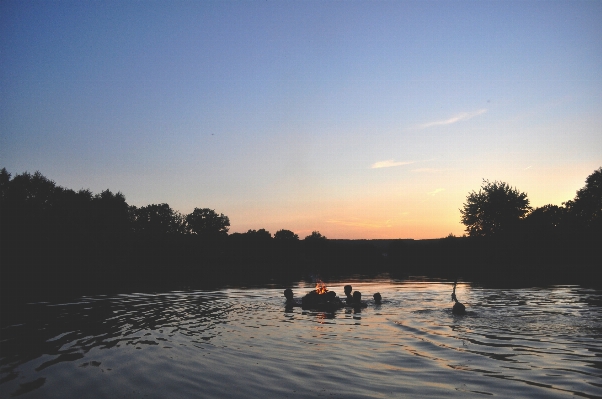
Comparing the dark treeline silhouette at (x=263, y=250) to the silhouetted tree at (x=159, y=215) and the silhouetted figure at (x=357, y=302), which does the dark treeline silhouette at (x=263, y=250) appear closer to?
the silhouetted figure at (x=357, y=302)

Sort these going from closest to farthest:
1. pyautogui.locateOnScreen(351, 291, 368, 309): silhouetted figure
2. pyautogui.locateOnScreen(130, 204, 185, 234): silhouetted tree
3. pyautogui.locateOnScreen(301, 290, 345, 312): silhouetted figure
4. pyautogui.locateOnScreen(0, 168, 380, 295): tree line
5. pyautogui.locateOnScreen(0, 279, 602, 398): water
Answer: pyautogui.locateOnScreen(0, 279, 602, 398): water
pyautogui.locateOnScreen(301, 290, 345, 312): silhouetted figure
pyautogui.locateOnScreen(351, 291, 368, 309): silhouetted figure
pyautogui.locateOnScreen(0, 168, 380, 295): tree line
pyautogui.locateOnScreen(130, 204, 185, 234): silhouetted tree

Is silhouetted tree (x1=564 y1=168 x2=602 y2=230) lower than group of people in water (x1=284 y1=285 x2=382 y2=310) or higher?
higher

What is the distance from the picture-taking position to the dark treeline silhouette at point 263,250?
2913 inches

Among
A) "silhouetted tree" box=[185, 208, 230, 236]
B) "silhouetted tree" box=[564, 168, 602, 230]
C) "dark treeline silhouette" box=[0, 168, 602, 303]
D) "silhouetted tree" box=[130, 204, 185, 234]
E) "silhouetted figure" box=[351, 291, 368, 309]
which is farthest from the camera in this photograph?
"silhouetted tree" box=[185, 208, 230, 236]

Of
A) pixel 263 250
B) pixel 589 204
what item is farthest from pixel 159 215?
pixel 589 204

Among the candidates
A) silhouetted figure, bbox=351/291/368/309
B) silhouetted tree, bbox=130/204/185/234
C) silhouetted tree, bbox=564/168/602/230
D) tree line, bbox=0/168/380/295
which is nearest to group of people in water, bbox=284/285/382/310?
silhouetted figure, bbox=351/291/368/309

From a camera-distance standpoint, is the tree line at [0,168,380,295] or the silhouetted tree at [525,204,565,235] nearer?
the tree line at [0,168,380,295]

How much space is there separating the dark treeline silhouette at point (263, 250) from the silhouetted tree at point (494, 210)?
0.69 ft

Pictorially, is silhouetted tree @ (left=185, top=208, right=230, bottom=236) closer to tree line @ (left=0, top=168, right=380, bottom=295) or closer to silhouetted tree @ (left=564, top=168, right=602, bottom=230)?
tree line @ (left=0, top=168, right=380, bottom=295)

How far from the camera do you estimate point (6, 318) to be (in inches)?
898

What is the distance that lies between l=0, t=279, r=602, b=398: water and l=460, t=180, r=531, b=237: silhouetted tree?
73.3 m

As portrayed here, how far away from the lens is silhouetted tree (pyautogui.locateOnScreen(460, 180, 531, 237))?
303ft

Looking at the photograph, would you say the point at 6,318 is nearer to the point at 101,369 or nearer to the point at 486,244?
the point at 101,369

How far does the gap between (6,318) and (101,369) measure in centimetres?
1467
